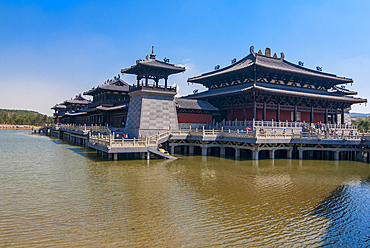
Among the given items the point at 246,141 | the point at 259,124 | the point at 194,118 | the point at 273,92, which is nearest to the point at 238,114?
the point at 259,124

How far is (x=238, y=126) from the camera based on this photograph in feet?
128

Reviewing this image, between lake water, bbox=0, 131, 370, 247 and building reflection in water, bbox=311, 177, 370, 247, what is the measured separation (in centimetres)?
5

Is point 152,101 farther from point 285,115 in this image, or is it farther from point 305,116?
point 305,116

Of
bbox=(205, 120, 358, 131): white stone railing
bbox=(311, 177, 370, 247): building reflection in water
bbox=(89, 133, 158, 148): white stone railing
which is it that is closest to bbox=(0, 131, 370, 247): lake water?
bbox=(311, 177, 370, 247): building reflection in water

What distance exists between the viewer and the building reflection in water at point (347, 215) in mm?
11281

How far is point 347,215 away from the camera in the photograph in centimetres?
1409

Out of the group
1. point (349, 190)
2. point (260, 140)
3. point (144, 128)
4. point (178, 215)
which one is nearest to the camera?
point (178, 215)

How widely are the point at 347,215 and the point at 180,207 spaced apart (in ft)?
28.1

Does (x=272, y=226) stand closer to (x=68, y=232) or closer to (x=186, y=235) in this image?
(x=186, y=235)

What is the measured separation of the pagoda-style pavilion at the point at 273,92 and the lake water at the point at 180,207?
52.3 feet

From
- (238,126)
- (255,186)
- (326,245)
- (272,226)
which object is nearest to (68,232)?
(272,226)

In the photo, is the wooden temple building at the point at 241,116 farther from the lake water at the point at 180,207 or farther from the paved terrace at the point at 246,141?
the lake water at the point at 180,207

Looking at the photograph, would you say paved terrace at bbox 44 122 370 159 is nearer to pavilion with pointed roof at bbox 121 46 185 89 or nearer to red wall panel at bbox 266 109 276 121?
red wall panel at bbox 266 109 276 121

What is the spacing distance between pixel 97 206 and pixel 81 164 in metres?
14.5
